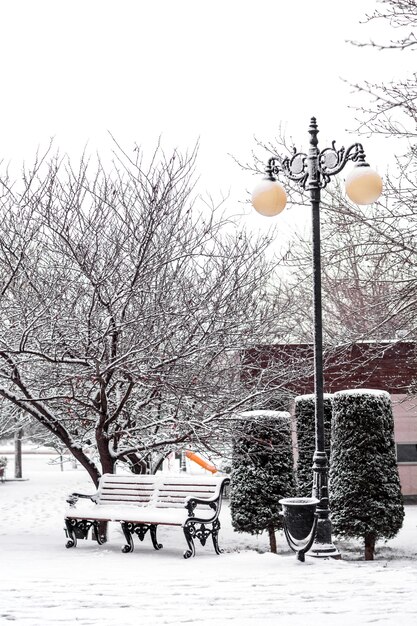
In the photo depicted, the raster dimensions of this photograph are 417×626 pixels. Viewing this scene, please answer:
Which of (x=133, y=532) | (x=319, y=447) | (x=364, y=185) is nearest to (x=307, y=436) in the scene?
(x=133, y=532)

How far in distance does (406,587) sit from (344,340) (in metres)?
7.27

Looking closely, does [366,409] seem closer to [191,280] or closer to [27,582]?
[191,280]

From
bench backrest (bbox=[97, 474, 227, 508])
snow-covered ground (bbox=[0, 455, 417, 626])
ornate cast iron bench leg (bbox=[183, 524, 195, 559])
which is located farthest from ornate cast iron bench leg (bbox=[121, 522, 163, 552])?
ornate cast iron bench leg (bbox=[183, 524, 195, 559])

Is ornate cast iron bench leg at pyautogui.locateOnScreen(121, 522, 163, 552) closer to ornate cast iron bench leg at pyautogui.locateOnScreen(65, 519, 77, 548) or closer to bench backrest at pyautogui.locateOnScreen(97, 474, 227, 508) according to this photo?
bench backrest at pyautogui.locateOnScreen(97, 474, 227, 508)

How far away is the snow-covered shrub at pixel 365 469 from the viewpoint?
10656 millimetres

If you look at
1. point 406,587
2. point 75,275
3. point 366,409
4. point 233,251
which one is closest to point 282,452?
point 366,409

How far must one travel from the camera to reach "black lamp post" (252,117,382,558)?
824cm

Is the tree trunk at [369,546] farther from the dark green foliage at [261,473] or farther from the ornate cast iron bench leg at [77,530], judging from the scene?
the ornate cast iron bench leg at [77,530]

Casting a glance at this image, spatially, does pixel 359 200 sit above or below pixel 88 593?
above

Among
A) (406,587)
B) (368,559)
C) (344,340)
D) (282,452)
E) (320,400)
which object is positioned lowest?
(368,559)

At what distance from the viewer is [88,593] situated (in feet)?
19.2

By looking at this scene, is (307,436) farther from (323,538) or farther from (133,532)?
(323,538)

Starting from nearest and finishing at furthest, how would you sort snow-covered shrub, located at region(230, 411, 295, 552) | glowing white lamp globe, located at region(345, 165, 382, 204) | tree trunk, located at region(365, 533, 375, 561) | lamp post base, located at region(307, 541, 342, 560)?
lamp post base, located at region(307, 541, 342, 560)
glowing white lamp globe, located at region(345, 165, 382, 204)
tree trunk, located at region(365, 533, 375, 561)
snow-covered shrub, located at region(230, 411, 295, 552)

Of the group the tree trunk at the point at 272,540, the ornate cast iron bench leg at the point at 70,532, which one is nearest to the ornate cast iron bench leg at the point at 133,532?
the ornate cast iron bench leg at the point at 70,532
